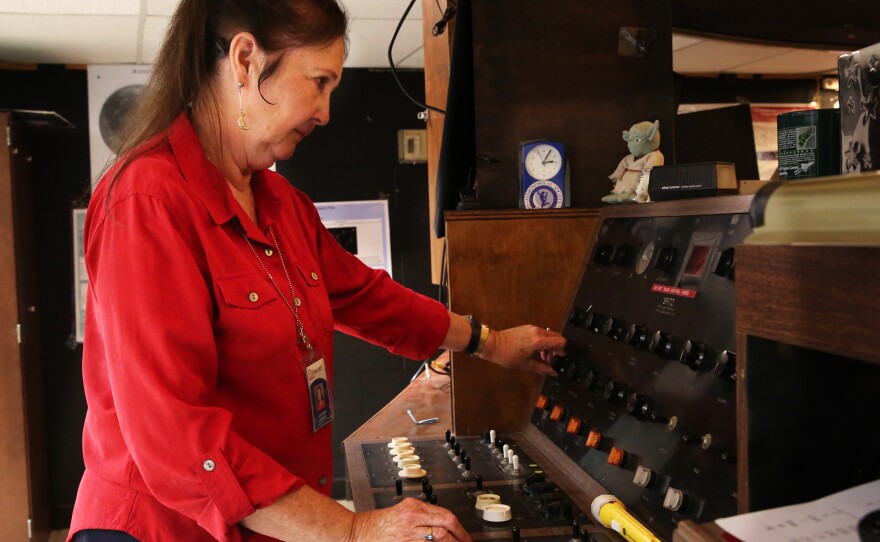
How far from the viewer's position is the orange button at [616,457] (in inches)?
50.1

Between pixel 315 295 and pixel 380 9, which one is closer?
pixel 315 295

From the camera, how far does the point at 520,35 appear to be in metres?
1.85

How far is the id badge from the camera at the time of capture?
1312 millimetres

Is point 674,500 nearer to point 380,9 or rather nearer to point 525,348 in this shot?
point 525,348

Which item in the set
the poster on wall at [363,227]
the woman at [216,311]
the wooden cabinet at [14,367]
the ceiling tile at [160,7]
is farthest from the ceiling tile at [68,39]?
the woman at [216,311]

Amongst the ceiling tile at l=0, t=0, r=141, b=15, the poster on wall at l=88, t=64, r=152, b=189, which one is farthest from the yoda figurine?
the poster on wall at l=88, t=64, r=152, b=189

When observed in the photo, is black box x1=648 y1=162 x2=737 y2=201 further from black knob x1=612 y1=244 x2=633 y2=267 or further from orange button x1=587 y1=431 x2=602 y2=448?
orange button x1=587 y1=431 x2=602 y2=448

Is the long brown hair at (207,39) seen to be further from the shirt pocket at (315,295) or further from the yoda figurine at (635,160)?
the yoda figurine at (635,160)

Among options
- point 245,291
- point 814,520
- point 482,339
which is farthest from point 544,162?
point 814,520

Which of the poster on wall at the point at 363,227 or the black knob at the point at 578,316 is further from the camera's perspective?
the poster on wall at the point at 363,227

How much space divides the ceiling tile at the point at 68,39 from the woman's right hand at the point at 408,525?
3449 millimetres

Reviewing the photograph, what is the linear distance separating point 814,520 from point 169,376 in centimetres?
80

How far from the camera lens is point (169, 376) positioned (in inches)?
41.8

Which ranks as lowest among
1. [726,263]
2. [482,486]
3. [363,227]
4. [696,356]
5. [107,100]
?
[482,486]
